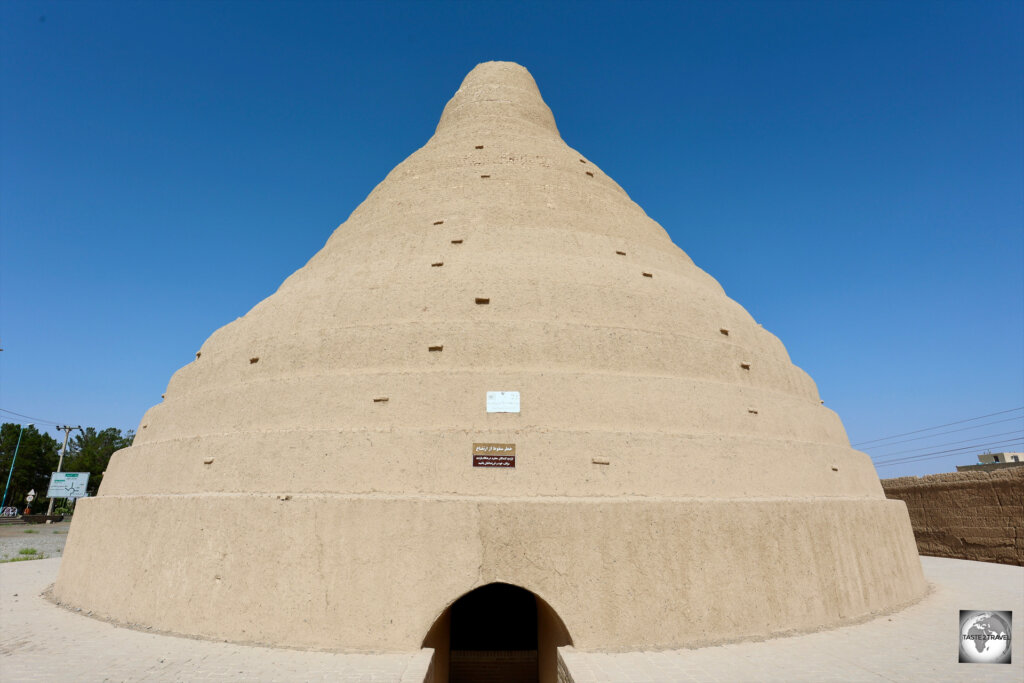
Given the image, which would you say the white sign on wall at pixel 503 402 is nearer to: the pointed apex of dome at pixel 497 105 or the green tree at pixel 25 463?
the pointed apex of dome at pixel 497 105

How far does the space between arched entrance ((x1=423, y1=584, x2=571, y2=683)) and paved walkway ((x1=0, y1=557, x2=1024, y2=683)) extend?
296cm

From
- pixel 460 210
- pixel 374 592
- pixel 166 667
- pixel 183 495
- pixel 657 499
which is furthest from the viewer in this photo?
pixel 460 210

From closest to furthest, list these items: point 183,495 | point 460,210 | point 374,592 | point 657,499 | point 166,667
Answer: point 166,667 < point 374,592 < point 657,499 < point 183,495 < point 460,210

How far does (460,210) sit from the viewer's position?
41.9 feet

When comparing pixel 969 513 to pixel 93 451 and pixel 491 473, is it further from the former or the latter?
pixel 93 451

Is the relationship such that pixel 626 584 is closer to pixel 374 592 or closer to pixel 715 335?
pixel 374 592

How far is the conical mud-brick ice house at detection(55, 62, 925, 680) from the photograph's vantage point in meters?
7.78

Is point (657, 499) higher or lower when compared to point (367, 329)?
lower

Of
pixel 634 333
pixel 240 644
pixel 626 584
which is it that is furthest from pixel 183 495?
pixel 634 333

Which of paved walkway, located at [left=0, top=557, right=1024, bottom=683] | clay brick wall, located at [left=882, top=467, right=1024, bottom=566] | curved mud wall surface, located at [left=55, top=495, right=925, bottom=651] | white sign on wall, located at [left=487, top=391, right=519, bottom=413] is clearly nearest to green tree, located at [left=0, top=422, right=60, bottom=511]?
paved walkway, located at [left=0, top=557, right=1024, bottom=683]

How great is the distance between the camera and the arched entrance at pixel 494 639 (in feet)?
35.5

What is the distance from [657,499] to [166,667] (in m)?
6.90

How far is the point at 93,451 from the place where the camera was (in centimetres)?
6034

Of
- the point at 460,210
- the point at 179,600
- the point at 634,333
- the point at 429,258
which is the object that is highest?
the point at 460,210
